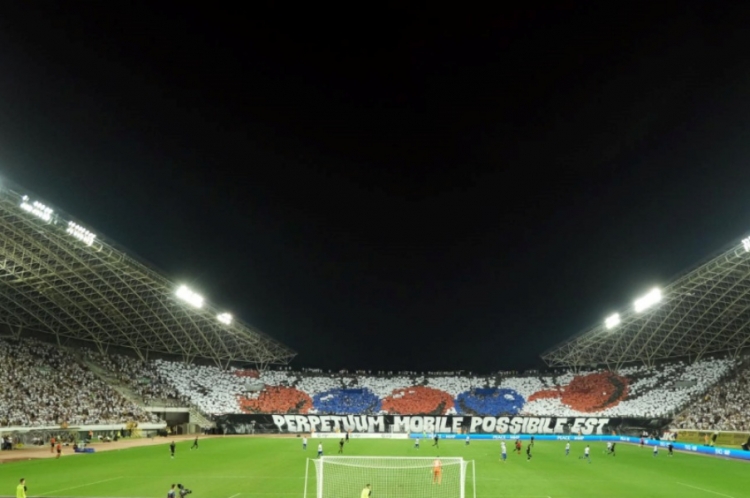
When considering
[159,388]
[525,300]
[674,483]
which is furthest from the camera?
[525,300]

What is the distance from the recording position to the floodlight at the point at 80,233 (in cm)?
4012

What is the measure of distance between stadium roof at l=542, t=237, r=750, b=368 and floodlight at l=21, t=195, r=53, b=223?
47884 millimetres

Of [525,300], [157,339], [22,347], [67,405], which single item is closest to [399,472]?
[67,405]

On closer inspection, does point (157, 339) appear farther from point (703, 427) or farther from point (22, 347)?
point (703, 427)

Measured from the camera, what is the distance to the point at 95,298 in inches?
2292

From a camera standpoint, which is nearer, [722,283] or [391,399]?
[722,283]

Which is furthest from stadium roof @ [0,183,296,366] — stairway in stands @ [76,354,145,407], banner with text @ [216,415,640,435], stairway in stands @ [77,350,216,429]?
banner with text @ [216,415,640,435]

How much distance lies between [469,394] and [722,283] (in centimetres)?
4184

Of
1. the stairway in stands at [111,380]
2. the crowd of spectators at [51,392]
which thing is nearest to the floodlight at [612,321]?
the crowd of spectators at [51,392]

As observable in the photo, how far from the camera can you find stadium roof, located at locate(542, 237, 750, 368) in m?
52.1

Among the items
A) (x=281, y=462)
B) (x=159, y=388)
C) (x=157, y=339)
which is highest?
(x=157, y=339)

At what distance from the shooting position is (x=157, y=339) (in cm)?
7588

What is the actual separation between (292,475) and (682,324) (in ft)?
183

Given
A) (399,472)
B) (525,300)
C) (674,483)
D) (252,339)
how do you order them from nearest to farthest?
(674,483) < (399,472) < (252,339) < (525,300)
